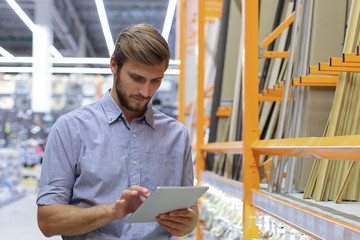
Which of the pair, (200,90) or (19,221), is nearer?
(200,90)

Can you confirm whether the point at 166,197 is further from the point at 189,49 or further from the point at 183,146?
the point at 189,49

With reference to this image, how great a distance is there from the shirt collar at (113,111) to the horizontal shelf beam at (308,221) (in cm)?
61

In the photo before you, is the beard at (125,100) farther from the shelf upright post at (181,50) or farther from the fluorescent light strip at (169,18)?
the fluorescent light strip at (169,18)

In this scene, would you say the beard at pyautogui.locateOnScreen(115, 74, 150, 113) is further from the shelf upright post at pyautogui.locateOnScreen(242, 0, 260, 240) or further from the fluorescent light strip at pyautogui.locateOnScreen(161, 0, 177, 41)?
the fluorescent light strip at pyautogui.locateOnScreen(161, 0, 177, 41)

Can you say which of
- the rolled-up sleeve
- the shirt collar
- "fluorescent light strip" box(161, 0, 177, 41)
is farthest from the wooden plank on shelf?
"fluorescent light strip" box(161, 0, 177, 41)

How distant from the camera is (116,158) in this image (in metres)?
1.67

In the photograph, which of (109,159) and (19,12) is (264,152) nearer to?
(109,159)

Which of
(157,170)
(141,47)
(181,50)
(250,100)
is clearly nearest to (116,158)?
(157,170)

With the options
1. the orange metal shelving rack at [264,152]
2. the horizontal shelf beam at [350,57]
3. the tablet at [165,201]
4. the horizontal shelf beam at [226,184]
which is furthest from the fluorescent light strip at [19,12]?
the horizontal shelf beam at [350,57]

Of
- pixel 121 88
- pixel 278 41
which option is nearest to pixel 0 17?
pixel 278 41

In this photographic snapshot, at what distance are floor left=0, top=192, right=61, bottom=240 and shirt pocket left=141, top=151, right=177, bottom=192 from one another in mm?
4627

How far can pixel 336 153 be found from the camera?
4.58 ft

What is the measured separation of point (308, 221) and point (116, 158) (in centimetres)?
69

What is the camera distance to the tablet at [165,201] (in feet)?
4.45
